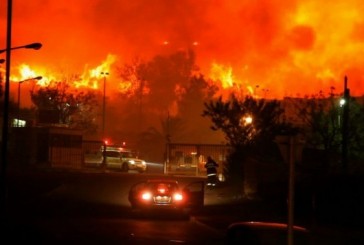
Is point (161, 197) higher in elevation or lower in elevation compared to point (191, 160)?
lower

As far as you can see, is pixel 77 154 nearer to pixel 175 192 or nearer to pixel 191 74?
pixel 175 192

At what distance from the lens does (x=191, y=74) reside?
104312 mm

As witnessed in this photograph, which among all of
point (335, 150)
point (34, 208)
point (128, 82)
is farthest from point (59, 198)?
point (128, 82)

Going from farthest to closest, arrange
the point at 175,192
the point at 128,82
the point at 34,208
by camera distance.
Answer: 1. the point at 128,82
2. the point at 34,208
3. the point at 175,192

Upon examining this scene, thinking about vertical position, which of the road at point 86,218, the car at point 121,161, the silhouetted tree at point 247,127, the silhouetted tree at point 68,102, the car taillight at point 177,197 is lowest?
the road at point 86,218

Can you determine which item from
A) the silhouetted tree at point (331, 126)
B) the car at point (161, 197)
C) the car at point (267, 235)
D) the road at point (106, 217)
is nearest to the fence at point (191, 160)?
the silhouetted tree at point (331, 126)

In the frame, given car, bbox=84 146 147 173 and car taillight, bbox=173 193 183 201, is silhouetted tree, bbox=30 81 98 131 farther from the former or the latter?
car taillight, bbox=173 193 183 201

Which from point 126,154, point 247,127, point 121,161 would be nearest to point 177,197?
point 247,127

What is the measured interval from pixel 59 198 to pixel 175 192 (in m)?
9.18

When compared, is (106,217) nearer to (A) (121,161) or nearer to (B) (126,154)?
(A) (121,161)

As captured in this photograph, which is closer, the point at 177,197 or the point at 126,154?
the point at 177,197

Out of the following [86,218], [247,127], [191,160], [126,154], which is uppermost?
[247,127]

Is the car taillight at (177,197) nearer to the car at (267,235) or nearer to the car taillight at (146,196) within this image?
the car taillight at (146,196)

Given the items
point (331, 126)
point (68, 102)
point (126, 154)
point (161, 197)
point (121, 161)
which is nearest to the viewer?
point (161, 197)
